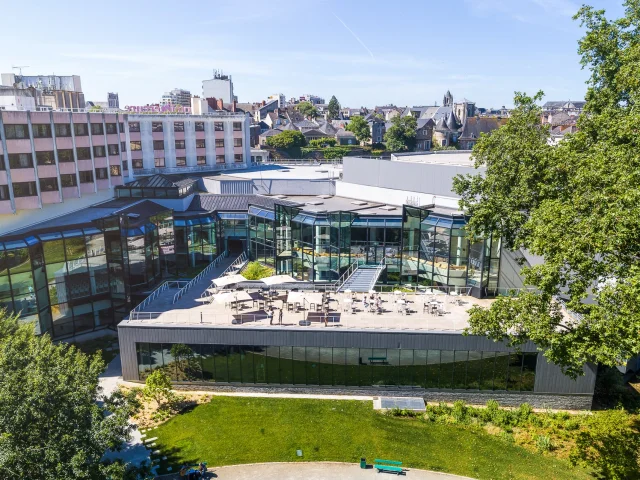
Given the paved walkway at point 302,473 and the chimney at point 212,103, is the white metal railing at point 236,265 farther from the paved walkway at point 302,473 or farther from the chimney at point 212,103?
the chimney at point 212,103

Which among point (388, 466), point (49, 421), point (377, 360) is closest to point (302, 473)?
point (388, 466)

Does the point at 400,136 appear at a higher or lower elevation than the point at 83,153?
higher

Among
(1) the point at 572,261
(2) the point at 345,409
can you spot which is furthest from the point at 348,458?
(1) the point at 572,261

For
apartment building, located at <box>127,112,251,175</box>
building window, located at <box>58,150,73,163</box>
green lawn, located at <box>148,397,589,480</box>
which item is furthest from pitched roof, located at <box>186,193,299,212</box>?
green lawn, located at <box>148,397,589,480</box>

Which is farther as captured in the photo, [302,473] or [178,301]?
[178,301]

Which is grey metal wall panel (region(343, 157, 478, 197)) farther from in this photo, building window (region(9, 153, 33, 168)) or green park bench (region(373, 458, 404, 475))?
building window (region(9, 153, 33, 168))

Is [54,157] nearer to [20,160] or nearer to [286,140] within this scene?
[20,160]
